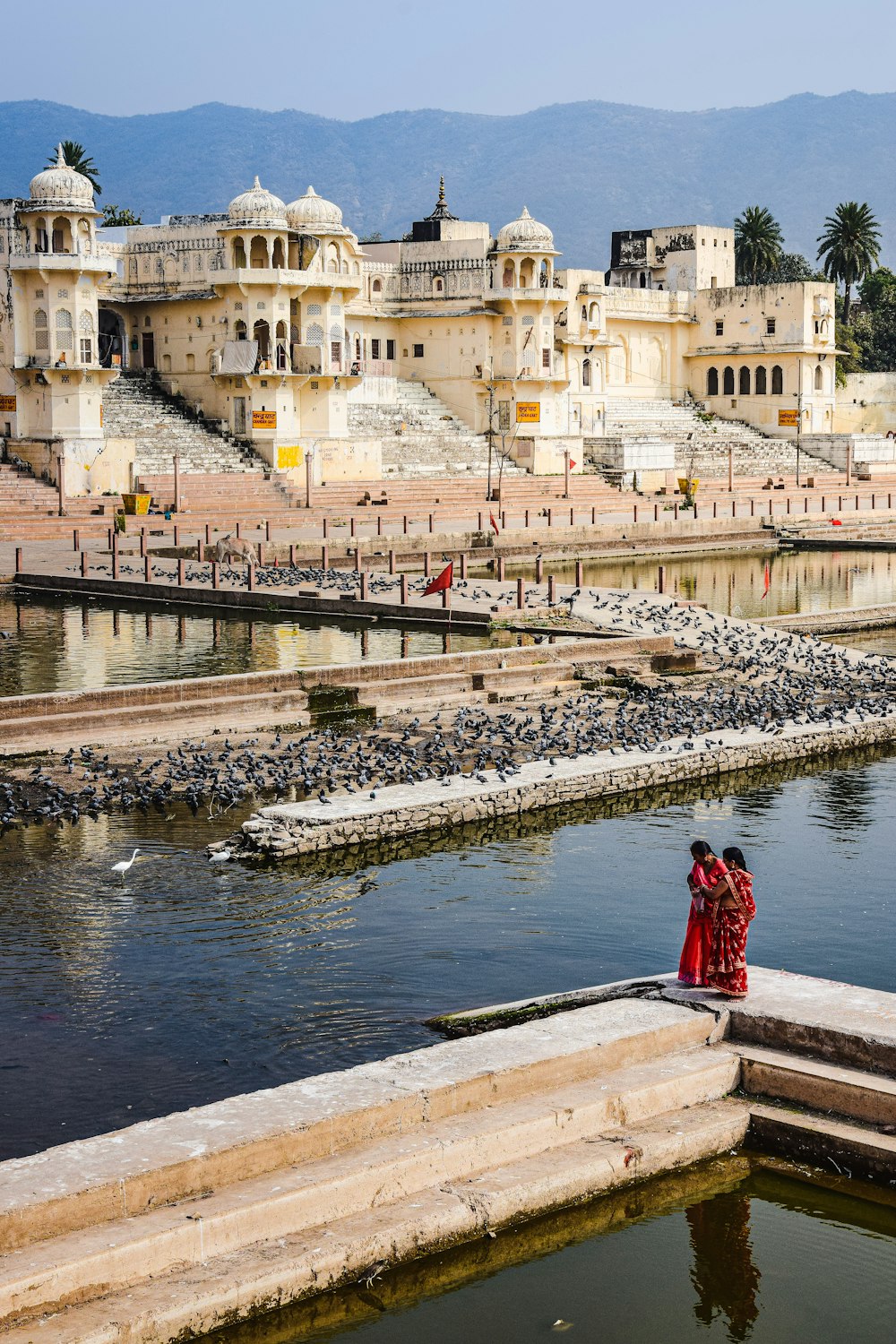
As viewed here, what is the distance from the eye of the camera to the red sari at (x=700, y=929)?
10094mm

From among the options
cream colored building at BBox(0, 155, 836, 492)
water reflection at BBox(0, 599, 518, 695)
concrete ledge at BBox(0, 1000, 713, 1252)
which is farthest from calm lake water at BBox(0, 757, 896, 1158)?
cream colored building at BBox(0, 155, 836, 492)

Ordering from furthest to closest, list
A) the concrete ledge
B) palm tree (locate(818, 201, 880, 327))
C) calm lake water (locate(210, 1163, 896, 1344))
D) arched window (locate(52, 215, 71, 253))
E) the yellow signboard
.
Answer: palm tree (locate(818, 201, 880, 327)), the yellow signboard, arched window (locate(52, 215, 71, 253)), calm lake water (locate(210, 1163, 896, 1344)), the concrete ledge

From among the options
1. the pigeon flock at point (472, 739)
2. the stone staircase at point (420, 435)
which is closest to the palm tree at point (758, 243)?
the stone staircase at point (420, 435)

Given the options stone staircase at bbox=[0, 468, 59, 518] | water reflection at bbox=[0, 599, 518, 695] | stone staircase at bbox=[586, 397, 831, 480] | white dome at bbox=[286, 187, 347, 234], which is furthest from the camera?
stone staircase at bbox=[586, 397, 831, 480]

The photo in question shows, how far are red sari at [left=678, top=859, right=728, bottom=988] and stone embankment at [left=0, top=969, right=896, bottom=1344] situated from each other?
158 millimetres

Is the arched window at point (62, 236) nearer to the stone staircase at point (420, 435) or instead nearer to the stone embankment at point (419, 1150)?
the stone staircase at point (420, 435)

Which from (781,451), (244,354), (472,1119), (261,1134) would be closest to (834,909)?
(472,1119)

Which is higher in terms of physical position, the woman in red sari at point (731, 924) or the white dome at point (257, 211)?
the white dome at point (257, 211)

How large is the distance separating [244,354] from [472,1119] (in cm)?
4827

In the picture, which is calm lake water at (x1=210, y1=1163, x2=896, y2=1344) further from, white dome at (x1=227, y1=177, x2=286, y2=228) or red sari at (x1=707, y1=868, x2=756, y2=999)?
white dome at (x1=227, y1=177, x2=286, y2=228)

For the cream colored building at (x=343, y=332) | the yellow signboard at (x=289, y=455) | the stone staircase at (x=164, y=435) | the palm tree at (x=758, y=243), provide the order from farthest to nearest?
the palm tree at (x=758, y=243) → the yellow signboard at (x=289, y=455) → the stone staircase at (x=164, y=435) → the cream colored building at (x=343, y=332)

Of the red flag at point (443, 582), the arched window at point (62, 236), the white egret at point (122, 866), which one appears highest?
the arched window at point (62, 236)

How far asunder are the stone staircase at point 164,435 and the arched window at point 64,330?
3060 millimetres

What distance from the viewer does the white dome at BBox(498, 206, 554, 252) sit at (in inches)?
2480
